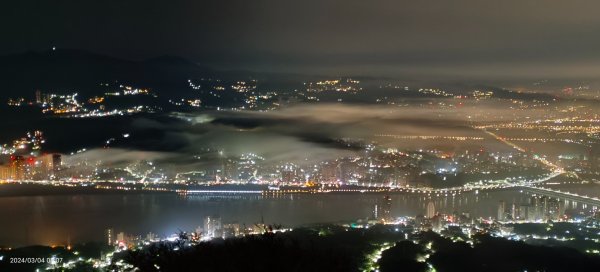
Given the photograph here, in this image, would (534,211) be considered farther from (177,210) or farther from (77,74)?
(77,74)

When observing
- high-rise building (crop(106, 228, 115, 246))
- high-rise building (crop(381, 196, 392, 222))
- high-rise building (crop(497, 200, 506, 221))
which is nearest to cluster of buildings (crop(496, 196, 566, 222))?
high-rise building (crop(497, 200, 506, 221))

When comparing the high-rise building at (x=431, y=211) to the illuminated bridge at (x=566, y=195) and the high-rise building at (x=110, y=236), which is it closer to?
the illuminated bridge at (x=566, y=195)

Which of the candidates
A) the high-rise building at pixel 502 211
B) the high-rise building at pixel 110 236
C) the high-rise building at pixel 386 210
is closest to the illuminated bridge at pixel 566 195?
the high-rise building at pixel 502 211

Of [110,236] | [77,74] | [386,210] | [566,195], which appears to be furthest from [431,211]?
[77,74]

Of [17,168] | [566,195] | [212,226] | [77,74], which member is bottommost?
[212,226]

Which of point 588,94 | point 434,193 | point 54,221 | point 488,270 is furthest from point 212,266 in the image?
point 588,94

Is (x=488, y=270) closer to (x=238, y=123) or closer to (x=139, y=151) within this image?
(x=238, y=123)
